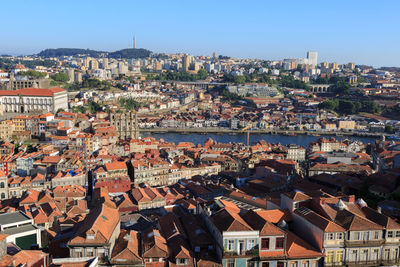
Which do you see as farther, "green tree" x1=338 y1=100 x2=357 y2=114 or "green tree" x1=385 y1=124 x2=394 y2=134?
"green tree" x1=338 y1=100 x2=357 y2=114

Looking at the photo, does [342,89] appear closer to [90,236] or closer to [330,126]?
[330,126]

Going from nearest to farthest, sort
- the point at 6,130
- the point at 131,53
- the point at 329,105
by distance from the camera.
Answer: the point at 6,130, the point at 329,105, the point at 131,53

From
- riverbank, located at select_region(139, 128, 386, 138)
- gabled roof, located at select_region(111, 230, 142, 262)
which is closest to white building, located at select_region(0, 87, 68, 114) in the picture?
riverbank, located at select_region(139, 128, 386, 138)

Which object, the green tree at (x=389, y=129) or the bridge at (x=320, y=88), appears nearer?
the green tree at (x=389, y=129)

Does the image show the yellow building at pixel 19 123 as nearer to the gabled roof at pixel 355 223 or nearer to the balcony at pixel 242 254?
the balcony at pixel 242 254

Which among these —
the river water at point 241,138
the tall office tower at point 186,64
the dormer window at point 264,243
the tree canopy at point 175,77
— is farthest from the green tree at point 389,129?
the tall office tower at point 186,64

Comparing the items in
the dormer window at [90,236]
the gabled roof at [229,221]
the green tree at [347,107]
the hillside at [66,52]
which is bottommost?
the green tree at [347,107]

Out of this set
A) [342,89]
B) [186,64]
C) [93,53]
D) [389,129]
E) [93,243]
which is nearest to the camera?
[93,243]

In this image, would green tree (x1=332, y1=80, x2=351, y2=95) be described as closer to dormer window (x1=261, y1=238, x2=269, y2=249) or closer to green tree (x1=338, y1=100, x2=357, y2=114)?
green tree (x1=338, y1=100, x2=357, y2=114)

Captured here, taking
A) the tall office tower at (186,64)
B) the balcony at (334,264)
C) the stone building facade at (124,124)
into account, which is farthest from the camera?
the tall office tower at (186,64)

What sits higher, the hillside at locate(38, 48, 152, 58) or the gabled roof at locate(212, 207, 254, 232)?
the hillside at locate(38, 48, 152, 58)

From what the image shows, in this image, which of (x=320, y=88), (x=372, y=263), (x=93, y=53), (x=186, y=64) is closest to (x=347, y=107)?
(x=320, y=88)

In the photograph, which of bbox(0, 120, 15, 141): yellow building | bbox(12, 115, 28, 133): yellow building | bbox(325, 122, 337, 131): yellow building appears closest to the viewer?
bbox(0, 120, 15, 141): yellow building
